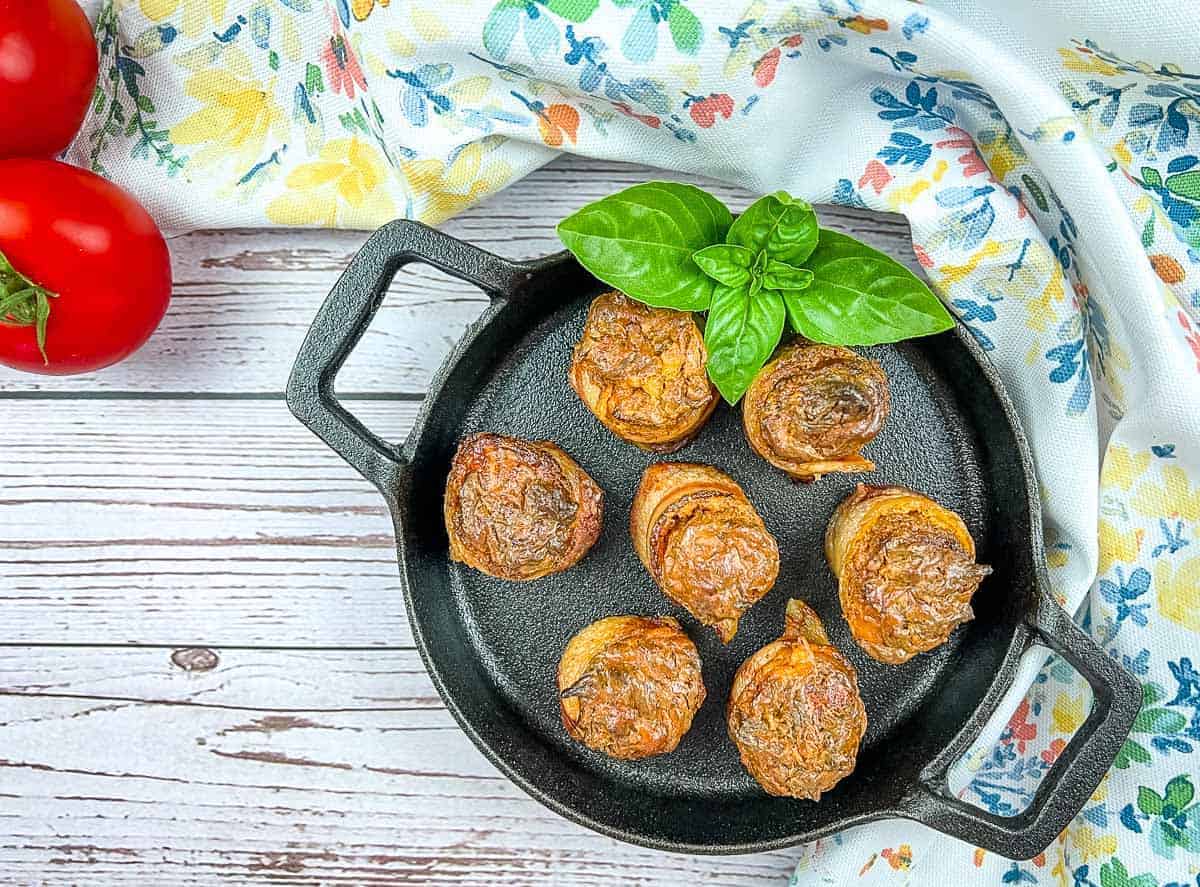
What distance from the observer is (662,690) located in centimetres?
221

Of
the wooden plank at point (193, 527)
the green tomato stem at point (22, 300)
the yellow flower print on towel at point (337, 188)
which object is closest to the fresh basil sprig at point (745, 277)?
the yellow flower print on towel at point (337, 188)

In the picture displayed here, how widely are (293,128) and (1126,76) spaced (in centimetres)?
191

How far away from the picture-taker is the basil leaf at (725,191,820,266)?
6.66 feet

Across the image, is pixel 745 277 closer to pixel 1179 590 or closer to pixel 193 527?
pixel 1179 590

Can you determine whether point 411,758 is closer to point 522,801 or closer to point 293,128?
point 522,801

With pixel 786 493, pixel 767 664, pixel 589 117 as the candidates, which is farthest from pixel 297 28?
pixel 767 664

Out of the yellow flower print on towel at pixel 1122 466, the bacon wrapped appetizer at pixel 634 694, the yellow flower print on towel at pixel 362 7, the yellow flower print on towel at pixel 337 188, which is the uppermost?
the yellow flower print on towel at pixel 362 7

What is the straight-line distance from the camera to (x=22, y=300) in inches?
85.4

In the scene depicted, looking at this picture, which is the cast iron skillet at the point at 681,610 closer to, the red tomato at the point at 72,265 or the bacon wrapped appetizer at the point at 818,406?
the bacon wrapped appetizer at the point at 818,406

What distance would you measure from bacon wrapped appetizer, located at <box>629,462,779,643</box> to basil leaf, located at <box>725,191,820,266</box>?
529 mm

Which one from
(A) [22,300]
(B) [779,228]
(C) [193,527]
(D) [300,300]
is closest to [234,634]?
(C) [193,527]

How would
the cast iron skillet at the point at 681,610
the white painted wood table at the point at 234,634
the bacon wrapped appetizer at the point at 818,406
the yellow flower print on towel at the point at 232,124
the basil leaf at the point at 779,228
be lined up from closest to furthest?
the basil leaf at the point at 779,228 < the bacon wrapped appetizer at the point at 818,406 < the cast iron skillet at the point at 681,610 < the yellow flower print on towel at the point at 232,124 < the white painted wood table at the point at 234,634

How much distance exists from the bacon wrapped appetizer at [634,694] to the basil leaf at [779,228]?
0.88 m

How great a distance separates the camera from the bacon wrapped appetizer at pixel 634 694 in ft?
7.17
